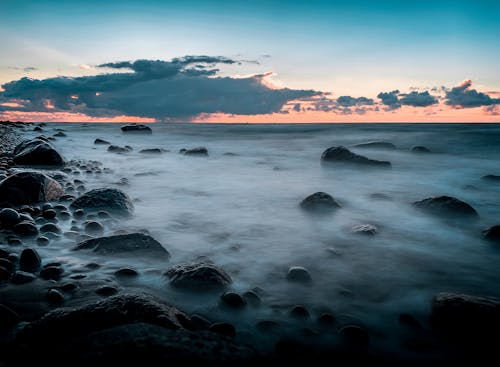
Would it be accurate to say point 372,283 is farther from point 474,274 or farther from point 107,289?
point 107,289

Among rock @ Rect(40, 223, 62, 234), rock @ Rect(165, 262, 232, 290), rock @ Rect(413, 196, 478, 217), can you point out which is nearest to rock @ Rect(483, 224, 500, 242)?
rock @ Rect(413, 196, 478, 217)

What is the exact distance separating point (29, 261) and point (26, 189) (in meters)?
1.91

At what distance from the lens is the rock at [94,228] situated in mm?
3373

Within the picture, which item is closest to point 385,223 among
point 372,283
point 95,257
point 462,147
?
point 372,283

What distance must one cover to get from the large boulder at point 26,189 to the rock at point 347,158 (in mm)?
6834

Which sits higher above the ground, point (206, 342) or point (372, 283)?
point (206, 342)

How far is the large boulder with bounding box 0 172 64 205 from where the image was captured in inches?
154

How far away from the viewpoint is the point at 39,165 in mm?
7098

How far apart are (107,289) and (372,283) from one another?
1825mm

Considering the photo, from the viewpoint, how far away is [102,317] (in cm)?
176

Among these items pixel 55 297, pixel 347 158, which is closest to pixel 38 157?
pixel 55 297

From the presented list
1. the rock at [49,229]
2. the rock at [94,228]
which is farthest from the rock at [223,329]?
the rock at [49,229]

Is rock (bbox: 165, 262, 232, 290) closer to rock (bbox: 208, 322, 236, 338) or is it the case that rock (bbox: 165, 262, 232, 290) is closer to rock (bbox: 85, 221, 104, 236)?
rock (bbox: 208, 322, 236, 338)

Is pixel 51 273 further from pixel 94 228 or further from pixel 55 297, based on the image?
pixel 94 228
